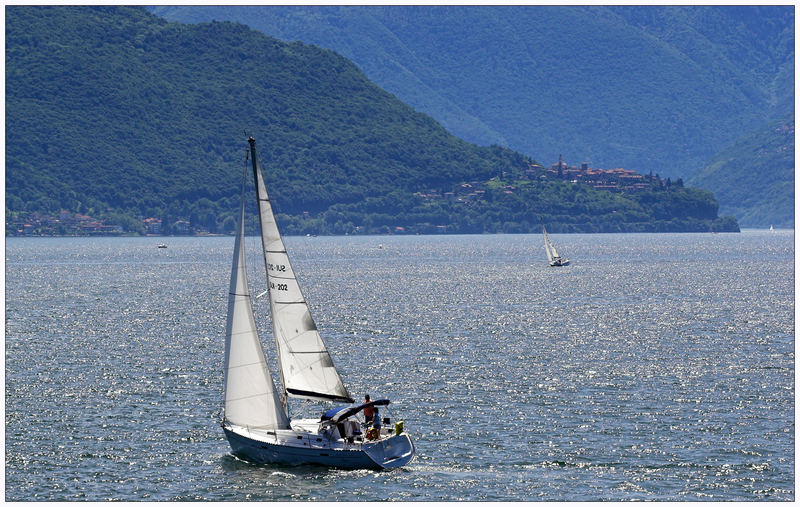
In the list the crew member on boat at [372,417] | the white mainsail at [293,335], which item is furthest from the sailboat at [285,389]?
the crew member on boat at [372,417]

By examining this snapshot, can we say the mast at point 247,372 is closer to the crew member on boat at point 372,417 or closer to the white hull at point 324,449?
the white hull at point 324,449

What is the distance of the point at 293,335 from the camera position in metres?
53.6

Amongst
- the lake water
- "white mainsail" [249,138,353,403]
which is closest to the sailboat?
"white mainsail" [249,138,353,403]

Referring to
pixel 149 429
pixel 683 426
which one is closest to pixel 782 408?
pixel 683 426

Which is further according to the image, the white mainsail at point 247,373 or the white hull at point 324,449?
Result: the white mainsail at point 247,373

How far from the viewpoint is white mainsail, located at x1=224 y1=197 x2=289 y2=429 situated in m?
53.7

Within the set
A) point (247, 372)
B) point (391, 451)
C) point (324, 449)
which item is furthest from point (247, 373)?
point (391, 451)

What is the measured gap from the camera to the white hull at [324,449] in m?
52.9

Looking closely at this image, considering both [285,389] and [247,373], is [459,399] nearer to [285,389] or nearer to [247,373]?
[285,389]

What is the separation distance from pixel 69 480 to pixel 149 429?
989 cm

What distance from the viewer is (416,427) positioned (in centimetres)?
6284

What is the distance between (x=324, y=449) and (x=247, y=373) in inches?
190

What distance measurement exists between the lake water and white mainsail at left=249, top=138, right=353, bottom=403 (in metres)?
3.63

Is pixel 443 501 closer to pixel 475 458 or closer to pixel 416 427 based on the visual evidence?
pixel 475 458
